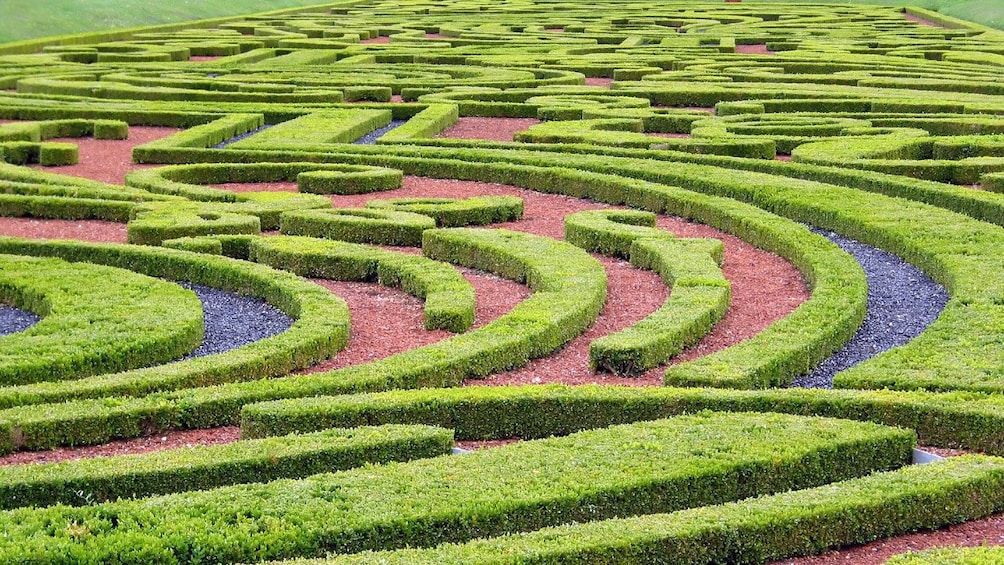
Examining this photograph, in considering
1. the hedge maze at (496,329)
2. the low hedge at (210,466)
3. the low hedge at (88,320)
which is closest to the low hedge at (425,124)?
the hedge maze at (496,329)

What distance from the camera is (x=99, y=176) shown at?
61.8 ft

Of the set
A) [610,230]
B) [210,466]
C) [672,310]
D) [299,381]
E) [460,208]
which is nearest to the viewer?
[210,466]

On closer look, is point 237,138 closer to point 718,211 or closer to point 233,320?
point 718,211

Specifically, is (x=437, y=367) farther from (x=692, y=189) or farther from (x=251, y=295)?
(x=692, y=189)

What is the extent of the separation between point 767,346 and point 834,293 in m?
1.92

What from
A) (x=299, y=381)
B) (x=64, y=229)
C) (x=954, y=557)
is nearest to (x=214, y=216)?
(x=64, y=229)

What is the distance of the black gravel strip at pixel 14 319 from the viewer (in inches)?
439

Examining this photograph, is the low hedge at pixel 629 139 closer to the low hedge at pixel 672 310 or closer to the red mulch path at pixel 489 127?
the red mulch path at pixel 489 127

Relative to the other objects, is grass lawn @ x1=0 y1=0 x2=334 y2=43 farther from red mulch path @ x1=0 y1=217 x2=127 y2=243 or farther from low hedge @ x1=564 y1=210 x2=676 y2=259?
low hedge @ x1=564 y1=210 x2=676 y2=259

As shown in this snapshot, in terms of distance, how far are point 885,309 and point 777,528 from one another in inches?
217

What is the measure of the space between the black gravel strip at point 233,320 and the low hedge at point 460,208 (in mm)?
3348

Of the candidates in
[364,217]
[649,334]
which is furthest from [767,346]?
[364,217]

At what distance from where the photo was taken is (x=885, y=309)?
11648 mm

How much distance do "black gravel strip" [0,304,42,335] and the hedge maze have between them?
0.10 meters
